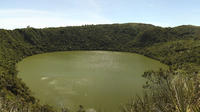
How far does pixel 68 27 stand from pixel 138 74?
68219 mm

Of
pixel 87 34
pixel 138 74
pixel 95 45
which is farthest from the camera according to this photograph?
pixel 87 34

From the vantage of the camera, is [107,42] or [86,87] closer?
[86,87]

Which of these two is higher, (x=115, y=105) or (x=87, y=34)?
(x=87, y=34)

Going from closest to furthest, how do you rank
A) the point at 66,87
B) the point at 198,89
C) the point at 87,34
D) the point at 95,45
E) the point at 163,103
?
the point at 198,89, the point at 163,103, the point at 66,87, the point at 95,45, the point at 87,34

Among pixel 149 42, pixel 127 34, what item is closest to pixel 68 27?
pixel 127 34

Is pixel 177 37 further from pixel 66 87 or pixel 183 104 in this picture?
pixel 183 104

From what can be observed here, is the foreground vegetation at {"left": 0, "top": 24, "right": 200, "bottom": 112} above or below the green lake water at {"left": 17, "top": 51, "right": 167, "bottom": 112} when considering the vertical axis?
above

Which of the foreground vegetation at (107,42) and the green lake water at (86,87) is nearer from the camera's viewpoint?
the green lake water at (86,87)

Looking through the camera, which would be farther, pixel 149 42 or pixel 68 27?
pixel 68 27

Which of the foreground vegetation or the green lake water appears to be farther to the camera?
the foreground vegetation

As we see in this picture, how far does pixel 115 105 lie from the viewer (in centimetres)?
2339

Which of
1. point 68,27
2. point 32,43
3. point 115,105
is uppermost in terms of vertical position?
point 68,27

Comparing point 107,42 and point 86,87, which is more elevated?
point 107,42

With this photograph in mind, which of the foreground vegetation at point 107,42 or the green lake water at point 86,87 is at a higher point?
the foreground vegetation at point 107,42
